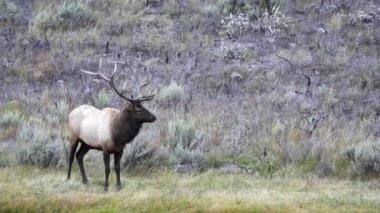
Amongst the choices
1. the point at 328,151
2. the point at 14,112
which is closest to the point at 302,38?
the point at 328,151

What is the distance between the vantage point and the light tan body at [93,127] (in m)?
11.8

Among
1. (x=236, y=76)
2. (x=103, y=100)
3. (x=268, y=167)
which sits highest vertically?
(x=236, y=76)

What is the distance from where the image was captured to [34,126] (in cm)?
1495

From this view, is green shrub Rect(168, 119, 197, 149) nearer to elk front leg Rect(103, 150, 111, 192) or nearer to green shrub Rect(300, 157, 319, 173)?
green shrub Rect(300, 157, 319, 173)

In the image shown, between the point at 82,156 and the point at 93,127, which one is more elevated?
the point at 93,127

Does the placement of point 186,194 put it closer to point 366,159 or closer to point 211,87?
point 366,159

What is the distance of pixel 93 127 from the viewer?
11.9m

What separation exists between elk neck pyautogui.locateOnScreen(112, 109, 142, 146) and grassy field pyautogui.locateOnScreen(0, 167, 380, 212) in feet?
2.90

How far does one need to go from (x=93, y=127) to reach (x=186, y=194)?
202 cm

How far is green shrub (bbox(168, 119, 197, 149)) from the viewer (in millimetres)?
14320

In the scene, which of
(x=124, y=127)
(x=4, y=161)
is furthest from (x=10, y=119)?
(x=124, y=127)

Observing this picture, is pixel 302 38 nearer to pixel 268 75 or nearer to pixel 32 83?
pixel 268 75

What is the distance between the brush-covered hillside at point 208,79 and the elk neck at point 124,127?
5.92 ft

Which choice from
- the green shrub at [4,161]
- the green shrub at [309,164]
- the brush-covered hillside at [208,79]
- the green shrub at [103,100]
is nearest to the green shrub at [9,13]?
the brush-covered hillside at [208,79]
